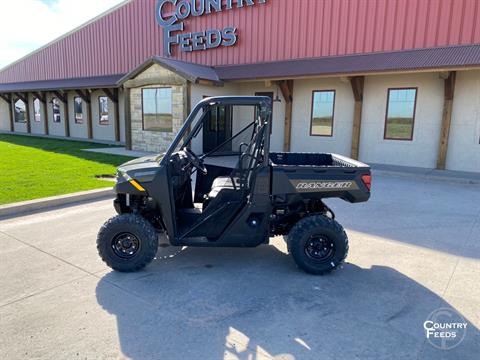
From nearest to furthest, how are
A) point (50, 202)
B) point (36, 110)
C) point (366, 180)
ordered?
point (366, 180), point (50, 202), point (36, 110)

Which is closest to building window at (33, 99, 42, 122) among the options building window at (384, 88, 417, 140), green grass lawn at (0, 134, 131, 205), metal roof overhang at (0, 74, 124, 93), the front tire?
metal roof overhang at (0, 74, 124, 93)

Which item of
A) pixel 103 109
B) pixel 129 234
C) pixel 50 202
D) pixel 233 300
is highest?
pixel 103 109

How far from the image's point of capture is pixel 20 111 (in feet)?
84.7

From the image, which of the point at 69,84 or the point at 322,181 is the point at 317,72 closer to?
the point at 322,181

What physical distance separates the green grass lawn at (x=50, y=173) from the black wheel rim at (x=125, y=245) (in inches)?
140

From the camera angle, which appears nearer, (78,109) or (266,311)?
(266,311)

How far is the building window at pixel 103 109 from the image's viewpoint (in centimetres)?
1942

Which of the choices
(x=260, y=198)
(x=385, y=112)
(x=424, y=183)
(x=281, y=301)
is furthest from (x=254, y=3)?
(x=281, y=301)

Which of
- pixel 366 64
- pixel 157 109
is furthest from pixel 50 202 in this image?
pixel 366 64

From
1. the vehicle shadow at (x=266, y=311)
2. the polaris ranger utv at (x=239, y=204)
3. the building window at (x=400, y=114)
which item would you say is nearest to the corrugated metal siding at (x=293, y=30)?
the building window at (x=400, y=114)

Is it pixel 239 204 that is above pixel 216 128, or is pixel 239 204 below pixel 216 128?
below

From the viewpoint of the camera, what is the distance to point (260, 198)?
12.3ft

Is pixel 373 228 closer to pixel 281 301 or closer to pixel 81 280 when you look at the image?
pixel 281 301

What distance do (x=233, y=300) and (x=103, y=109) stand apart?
18855mm
